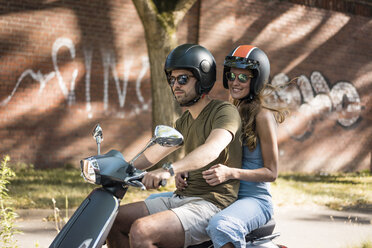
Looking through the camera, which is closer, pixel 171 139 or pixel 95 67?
pixel 171 139

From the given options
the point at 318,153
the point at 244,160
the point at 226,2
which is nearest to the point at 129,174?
the point at 244,160

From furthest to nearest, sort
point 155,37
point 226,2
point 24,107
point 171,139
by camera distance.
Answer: point 226,2 < point 24,107 < point 155,37 < point 171,139

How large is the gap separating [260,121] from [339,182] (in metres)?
8.33

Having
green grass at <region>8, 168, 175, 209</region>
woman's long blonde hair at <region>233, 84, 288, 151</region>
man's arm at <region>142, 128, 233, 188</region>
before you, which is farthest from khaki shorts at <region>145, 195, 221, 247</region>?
green grass at <region>8, 168, 175, 209</region>

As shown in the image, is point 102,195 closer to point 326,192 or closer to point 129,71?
point 326,192

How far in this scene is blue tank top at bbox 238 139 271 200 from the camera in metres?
2.90

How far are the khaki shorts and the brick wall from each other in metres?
7.67

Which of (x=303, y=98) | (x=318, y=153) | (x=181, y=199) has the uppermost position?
(x=181, y=199)

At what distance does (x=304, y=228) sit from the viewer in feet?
20.5

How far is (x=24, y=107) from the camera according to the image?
9750 mm

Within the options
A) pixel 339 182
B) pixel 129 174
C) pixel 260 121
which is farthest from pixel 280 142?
pixel 129 174

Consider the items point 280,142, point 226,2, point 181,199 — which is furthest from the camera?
point 280,142

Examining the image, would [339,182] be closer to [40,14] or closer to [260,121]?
[40,14]

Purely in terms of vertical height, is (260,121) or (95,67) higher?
(260,121)
